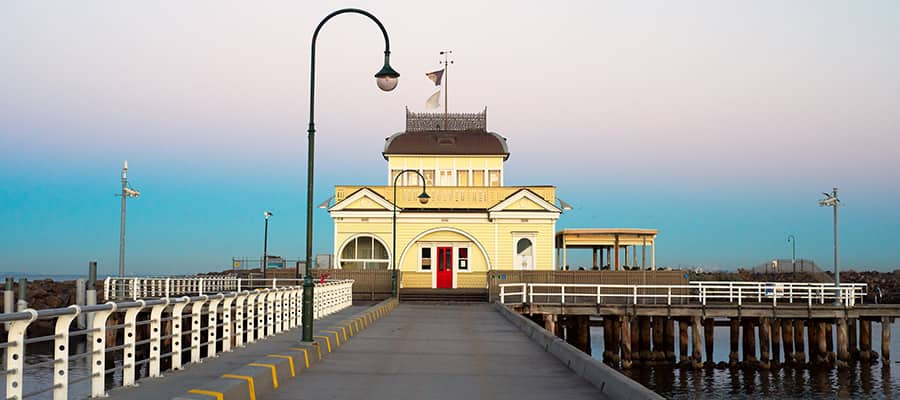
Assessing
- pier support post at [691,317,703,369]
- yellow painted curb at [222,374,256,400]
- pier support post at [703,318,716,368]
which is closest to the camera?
yellow painted curb at [222,374,256,400]

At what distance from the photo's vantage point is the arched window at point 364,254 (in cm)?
4825

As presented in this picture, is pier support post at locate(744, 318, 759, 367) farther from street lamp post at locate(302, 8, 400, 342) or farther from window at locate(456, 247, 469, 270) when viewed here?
street lamp post at locate(302, 8, 400, 342)

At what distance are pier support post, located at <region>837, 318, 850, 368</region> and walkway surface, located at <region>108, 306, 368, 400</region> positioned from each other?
87.4 ft

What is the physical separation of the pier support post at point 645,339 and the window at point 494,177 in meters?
17.2

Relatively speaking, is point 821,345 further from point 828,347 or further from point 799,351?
point 828,347

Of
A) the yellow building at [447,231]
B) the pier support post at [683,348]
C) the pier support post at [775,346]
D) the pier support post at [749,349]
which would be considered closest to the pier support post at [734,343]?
the pier support post at [749,349]

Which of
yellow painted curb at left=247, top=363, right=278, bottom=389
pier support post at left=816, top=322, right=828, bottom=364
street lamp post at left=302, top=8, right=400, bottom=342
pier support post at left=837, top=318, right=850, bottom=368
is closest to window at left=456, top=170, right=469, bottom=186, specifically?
pier support post at left=816, top=322, right=828, bottom=364

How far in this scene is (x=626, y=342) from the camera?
117ft

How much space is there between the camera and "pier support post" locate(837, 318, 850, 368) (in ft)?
120

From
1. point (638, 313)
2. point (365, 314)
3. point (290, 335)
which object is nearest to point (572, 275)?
point (638, 313)

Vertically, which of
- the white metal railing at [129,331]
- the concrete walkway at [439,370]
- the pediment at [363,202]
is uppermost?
the pediment at [363,202]

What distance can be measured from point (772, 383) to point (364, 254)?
74.4 feet

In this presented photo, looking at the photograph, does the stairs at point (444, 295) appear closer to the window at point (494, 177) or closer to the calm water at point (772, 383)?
the window at point (494, 177)

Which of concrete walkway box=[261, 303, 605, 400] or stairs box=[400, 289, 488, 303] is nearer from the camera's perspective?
concrete walkway box=[261, 303, 605, 400]
